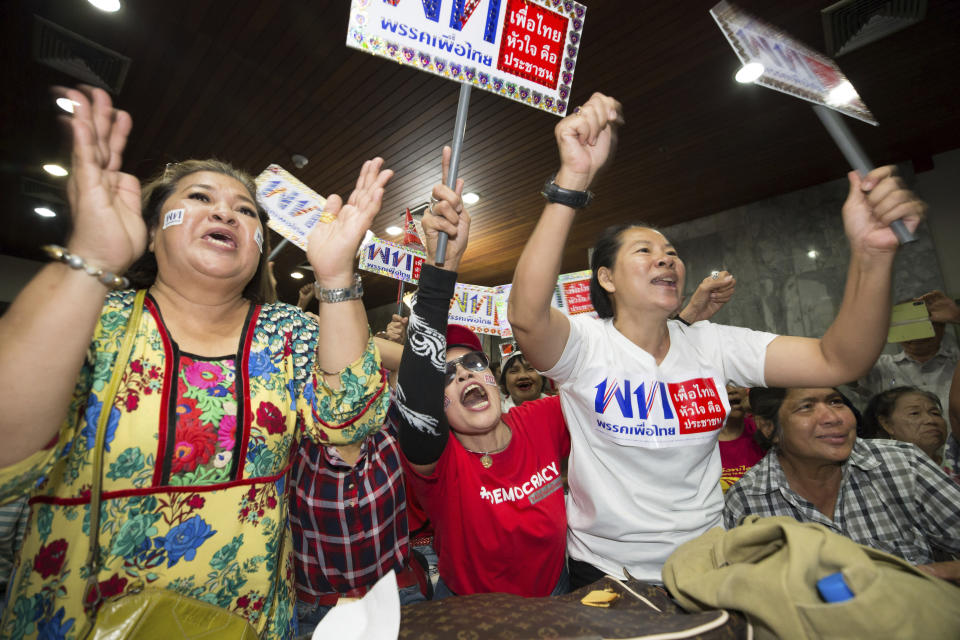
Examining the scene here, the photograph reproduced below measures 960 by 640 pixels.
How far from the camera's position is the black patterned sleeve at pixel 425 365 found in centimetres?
133

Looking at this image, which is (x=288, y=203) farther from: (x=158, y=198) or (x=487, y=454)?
(x=487, y=454)

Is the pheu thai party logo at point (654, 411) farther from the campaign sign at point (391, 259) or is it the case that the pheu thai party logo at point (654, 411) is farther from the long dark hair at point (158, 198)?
the campaign sign at point (391, 259)

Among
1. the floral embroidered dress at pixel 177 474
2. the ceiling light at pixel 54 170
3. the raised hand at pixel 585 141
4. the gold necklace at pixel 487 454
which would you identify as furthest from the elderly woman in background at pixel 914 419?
the ceiling light at pixel 54 170

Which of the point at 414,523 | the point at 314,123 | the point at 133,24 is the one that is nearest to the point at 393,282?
the point at 314,123

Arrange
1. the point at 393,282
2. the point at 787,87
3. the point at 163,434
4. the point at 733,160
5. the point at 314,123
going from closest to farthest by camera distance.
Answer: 1. the point at 163,434
2. the point at 787,87
3. the point at 314,123
4. the point at 733,160
5. the point at 393,282

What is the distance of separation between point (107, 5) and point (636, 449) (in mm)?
5202

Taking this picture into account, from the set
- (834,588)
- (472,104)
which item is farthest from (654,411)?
(472,104)

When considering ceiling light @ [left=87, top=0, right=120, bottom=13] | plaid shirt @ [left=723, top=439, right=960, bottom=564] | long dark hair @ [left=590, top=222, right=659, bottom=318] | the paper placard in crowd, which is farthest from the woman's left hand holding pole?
the paper placard in crowd

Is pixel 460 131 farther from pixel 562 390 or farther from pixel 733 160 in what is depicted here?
pixel 733 160

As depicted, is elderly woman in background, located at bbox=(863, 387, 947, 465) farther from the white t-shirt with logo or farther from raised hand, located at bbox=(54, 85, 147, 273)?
raised hand, located at bbox=(54, 85, 147, 273)

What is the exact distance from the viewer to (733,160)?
609cm

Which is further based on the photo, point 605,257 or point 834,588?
point 605,257

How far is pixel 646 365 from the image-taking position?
169cm

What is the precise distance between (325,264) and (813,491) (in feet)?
7.84
